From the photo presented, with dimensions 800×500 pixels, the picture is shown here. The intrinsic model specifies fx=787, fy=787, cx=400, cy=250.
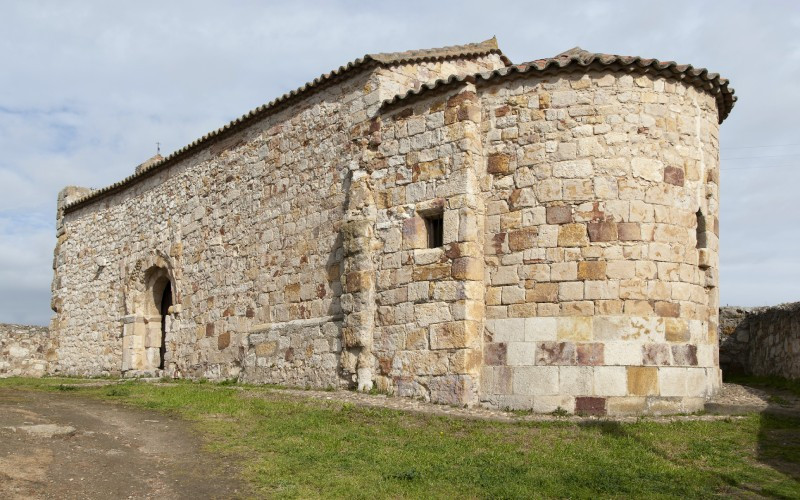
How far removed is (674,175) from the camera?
34.8 feet

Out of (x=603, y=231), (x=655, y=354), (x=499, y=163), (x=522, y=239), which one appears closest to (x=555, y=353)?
(x=655, y=354)

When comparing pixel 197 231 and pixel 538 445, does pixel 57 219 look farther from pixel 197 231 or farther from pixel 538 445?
pixel 538 445

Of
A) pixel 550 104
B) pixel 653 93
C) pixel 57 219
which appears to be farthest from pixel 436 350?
pixel 57 219

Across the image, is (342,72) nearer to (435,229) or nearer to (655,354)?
(435,229)

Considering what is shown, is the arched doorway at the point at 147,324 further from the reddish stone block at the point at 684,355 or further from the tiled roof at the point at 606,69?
the reddish stone block at the point at 684,355

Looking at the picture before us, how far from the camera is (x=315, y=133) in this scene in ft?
44.3

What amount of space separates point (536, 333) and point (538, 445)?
2205mm

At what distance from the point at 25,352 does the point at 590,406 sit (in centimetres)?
1713

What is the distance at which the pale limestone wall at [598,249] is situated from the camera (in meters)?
9.99

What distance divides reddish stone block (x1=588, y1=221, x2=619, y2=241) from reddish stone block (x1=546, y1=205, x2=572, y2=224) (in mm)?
313

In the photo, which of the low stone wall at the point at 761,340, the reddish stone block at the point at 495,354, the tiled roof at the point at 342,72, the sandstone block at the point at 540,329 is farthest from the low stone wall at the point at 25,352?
the low stone wall at the point at 761,340

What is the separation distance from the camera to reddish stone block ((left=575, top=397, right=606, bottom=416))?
980 centimetres

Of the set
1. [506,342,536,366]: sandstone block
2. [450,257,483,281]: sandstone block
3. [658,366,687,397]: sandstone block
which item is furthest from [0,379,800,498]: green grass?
[450,257,483,281]: sandstone block

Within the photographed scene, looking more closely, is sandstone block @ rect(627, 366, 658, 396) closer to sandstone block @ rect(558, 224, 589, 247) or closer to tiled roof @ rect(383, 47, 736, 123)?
sandstone block @ rect(558, 224, 589, 247)
